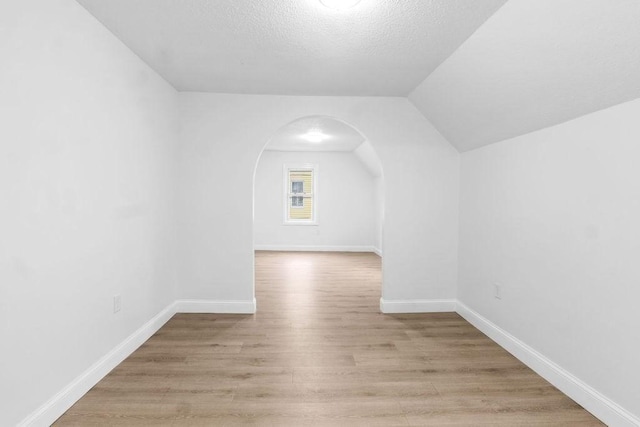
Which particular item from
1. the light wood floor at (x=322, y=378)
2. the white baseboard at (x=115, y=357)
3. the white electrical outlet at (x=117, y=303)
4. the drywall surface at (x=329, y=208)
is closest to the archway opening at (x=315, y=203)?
the drywall surface at (x=329, y=208)

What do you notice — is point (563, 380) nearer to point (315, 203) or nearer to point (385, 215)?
point (385, 215)

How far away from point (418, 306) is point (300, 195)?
17.1ft

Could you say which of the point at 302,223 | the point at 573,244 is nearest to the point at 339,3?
the point at 573,244

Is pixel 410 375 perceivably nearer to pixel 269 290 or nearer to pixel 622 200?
pixel 622 200

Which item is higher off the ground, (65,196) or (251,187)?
(251,187)

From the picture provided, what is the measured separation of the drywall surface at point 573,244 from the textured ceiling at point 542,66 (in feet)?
0.44

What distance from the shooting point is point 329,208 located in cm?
840

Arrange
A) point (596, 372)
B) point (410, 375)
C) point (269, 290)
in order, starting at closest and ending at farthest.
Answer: point (596, 372)
point (410, 375)
point (269, 290)

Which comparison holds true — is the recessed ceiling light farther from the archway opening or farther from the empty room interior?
the archway opening

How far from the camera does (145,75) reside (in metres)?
2.82

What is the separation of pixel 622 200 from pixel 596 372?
1.00m

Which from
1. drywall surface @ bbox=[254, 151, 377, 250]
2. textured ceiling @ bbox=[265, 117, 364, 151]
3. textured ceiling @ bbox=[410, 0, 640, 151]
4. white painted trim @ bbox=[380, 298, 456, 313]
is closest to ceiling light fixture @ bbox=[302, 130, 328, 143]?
textured ceiling @ bbox=[265, 117, 364, 151]

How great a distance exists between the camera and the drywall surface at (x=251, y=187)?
3.54 metres

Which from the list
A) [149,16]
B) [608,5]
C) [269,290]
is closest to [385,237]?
[269,290]
